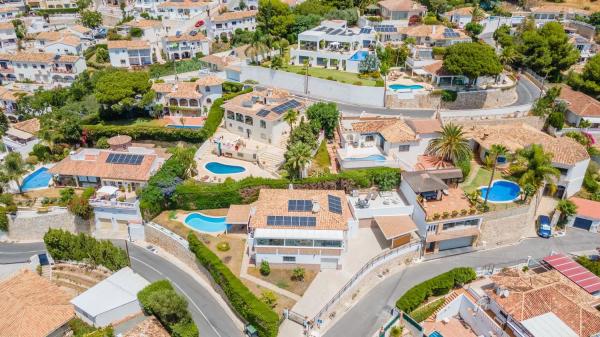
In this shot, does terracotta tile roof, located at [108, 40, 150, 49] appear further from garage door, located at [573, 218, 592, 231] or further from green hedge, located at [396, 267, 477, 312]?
garage door, located at [573, 218, 592, 231]

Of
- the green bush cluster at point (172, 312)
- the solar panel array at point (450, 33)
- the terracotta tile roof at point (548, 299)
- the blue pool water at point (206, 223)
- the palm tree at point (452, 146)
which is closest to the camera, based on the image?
the terracotta tile roof at point (548, 299)

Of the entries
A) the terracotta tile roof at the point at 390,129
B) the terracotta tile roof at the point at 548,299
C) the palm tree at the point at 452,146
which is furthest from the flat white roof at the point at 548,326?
the terracotta tile roof at the point at 390,129

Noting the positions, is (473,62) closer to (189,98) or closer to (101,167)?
(189,98)

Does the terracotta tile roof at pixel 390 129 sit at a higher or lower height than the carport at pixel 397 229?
higher

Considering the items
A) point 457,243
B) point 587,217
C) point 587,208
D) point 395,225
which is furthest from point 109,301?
point 587,208

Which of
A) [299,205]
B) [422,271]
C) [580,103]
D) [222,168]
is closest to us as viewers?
[299,205]

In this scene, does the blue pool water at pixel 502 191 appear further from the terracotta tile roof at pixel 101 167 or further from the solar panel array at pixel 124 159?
the solar panel array at pixel 124 159

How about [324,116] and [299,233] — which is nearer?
[299,233]

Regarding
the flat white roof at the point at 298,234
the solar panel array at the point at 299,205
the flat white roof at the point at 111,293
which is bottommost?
the flat white roof at the point at 111,293
